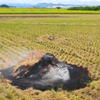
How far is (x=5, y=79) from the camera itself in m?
4.91

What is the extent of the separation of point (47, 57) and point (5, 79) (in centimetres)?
188

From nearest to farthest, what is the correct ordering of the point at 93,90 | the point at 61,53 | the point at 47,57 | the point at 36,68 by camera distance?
the point at 93,90 < the point at 36,68 < the point at 47,57 < the point at 61,53

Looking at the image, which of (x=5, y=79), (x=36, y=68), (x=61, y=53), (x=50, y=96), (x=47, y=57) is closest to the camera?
(x=50, y=96)

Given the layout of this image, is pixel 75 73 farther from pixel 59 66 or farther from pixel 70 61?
pixel 70 61

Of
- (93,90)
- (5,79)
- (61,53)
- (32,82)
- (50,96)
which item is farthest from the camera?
(61,53)

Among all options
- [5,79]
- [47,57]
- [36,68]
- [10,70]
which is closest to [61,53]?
[47,57]

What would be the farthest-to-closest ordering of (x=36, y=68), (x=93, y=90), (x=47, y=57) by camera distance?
(x=47, y=57)
(x=36, y=68)
(x=93, y=90)

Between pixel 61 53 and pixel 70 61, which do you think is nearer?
pixel 70 61

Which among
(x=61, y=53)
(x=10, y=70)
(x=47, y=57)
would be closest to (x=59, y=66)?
(x=47, y=57)

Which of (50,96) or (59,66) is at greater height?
(59,66)

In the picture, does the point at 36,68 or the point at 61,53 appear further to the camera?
the point at 61,53

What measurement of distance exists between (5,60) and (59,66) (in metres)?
2.83

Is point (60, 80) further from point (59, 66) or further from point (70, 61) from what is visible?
point (70, 61)

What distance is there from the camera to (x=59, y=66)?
208 inches
